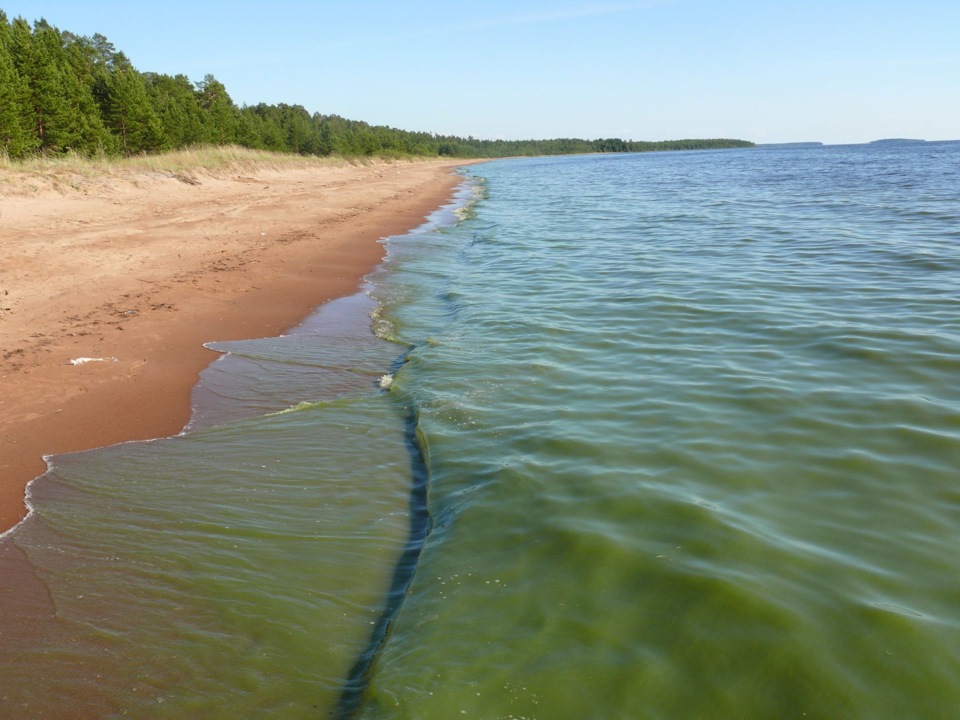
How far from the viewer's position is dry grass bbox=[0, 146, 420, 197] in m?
16.2

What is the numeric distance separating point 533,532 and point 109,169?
22248 mm

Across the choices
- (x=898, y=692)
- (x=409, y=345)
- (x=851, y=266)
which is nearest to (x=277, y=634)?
(x=898, y=692)

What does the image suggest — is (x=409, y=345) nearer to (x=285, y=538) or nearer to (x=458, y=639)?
(x=285, y=538)

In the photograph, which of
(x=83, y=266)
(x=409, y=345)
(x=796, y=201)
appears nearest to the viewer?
(x=409, y=345)

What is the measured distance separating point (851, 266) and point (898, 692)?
946 cm

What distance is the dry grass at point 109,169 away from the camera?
16.2 meters

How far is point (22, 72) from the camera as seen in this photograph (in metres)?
23.6

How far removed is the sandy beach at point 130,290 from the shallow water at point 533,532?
0.43m

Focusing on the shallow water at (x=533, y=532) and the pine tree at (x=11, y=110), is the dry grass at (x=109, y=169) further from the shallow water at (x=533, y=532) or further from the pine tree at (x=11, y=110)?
the shallow water at (x=533, y=532)

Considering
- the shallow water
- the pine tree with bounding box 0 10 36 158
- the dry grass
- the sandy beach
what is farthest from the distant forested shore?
the shallow water

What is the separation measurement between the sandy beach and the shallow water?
43cm

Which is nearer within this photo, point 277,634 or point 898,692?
point 898,692

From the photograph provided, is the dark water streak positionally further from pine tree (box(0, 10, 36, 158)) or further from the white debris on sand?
pine tree (box(0, 10, 36, 158))

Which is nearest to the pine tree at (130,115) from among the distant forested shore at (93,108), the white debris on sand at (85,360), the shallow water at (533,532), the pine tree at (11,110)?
the distant forested shore at (93,108)
